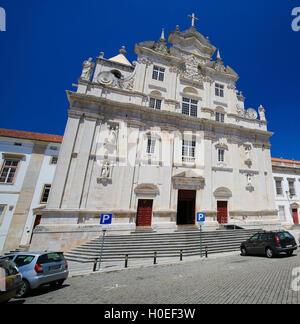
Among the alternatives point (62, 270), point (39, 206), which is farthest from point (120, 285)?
point (39, 206)

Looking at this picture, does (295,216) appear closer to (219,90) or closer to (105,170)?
(219,90)

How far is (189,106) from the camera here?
2058 centimetres

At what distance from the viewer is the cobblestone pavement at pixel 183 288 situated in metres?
4.57

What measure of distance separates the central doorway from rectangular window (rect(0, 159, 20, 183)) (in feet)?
56.2

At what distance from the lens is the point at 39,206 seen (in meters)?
16.8

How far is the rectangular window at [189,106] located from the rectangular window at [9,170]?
19.3m

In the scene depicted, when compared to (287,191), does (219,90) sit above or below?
above

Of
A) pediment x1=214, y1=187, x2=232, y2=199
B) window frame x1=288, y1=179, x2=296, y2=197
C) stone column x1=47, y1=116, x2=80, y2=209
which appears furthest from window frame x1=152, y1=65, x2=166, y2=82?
window frame x1=288, y1=179, x2=296, y2=197

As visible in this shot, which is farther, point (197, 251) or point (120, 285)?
point (197, 251)

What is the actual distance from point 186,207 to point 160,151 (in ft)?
23.1

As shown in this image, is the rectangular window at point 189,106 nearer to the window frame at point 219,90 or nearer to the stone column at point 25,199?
the window frame at point 219,90

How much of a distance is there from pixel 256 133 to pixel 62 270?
80.3ft

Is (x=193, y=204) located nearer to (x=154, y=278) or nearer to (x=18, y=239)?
(x=154, y=278)

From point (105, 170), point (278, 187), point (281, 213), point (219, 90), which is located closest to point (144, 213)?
point (105, 170)
